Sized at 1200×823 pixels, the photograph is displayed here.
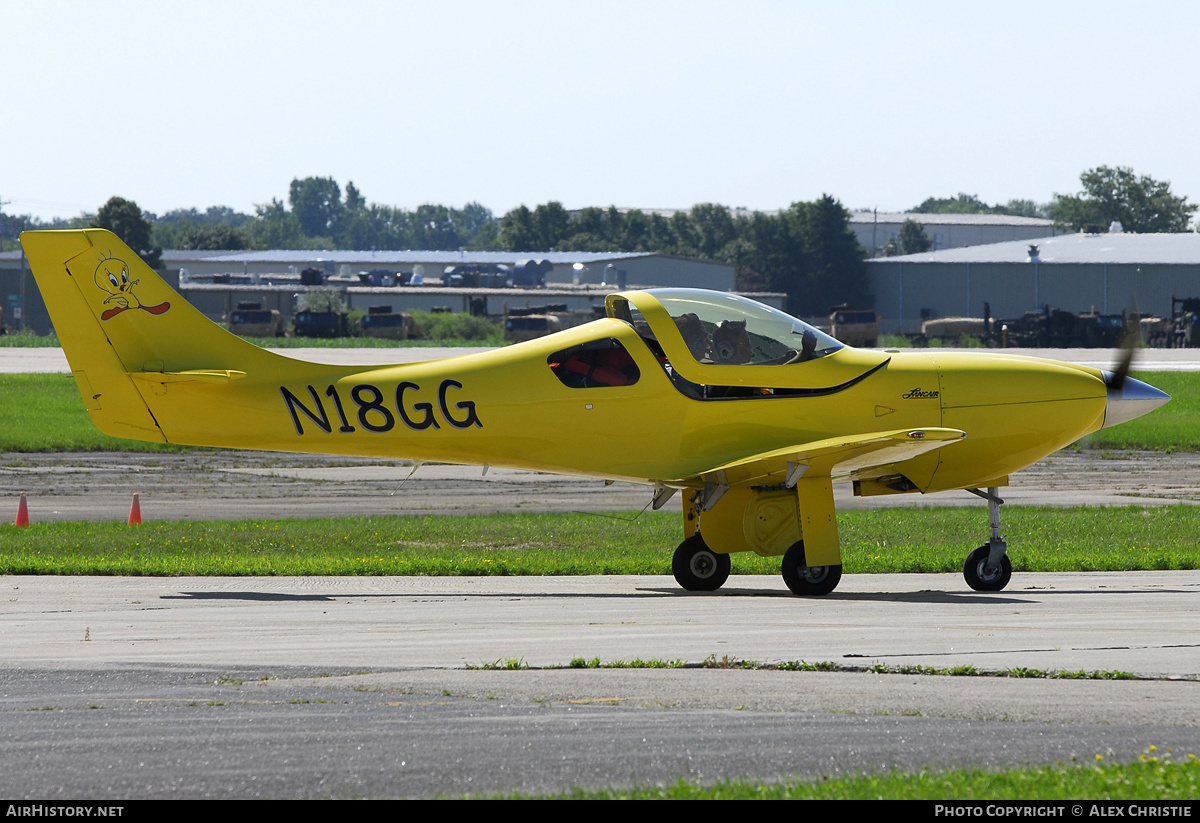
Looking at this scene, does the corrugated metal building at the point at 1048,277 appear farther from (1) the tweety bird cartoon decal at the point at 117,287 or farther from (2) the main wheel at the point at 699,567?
(1) the tweety bird cartoon decal at the point at 117,287

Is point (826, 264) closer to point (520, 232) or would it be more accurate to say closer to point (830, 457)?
point (520, 232)

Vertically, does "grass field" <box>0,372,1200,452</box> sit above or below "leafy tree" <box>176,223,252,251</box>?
below

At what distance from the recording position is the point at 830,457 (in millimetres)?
12219

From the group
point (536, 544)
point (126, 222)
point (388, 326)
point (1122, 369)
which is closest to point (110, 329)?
point (536, 544)

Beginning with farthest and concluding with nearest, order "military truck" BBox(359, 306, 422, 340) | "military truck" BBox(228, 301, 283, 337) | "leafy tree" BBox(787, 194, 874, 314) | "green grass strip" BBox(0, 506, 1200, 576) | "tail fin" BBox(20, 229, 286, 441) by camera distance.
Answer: "leafy tree" BBox(787, 194, 874, 314) < "military truck" BBox(228, 301, 283, 337) < "military truck" BBox(359, 306, 422, 340) < "green grass strip" BBox(0, 506, 1200, 576) < "tail fin" BBox(20, 229, 286, 441)

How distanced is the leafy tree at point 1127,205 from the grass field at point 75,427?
12284 centimetres

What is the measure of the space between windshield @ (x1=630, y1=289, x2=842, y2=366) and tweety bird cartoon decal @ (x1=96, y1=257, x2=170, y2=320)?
455 centimetres

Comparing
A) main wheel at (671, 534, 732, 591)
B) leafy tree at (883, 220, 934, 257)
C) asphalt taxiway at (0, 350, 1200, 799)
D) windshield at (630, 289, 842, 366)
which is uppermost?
leafy tree at (883, 220, 934, 257)

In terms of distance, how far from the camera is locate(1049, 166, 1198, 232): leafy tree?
15675 centimetres

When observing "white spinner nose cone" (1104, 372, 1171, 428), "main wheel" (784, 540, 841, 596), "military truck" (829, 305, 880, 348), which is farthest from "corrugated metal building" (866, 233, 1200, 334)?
"main wheel" (784, 540, 841, 596)

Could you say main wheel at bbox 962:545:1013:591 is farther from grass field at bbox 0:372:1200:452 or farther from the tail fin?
grass field at bbox 0:372:1200:452

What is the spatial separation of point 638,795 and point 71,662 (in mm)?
5000

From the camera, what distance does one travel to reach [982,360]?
13492 millimetres

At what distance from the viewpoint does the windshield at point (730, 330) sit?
1280cm
